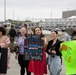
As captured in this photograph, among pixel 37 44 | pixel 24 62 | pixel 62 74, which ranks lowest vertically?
pixel 62 74

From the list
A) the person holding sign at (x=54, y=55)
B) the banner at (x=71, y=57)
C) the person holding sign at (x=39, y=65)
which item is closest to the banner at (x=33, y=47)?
the person holding sign at (x=39, y=65)

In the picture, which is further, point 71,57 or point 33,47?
point 33,47

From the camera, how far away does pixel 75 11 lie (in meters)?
92.2

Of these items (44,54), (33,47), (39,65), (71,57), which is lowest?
(39,65)

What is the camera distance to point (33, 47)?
768 cm

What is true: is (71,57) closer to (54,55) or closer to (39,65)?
(54,55)

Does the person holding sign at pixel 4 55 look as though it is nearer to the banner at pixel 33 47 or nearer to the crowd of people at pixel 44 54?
the crowd of people at pixel 44 54

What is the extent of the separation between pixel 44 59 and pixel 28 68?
0.64 meters

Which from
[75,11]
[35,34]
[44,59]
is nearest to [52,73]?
[44,59]

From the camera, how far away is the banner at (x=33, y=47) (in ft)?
24.8

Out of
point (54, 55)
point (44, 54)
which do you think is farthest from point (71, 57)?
point (44, 54)

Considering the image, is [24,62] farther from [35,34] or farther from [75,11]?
[75,11]

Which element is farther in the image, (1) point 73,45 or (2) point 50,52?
(2) point 50,52

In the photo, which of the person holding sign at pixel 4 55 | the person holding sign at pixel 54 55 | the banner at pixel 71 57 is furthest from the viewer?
the person holding sign at pixel 4 55
